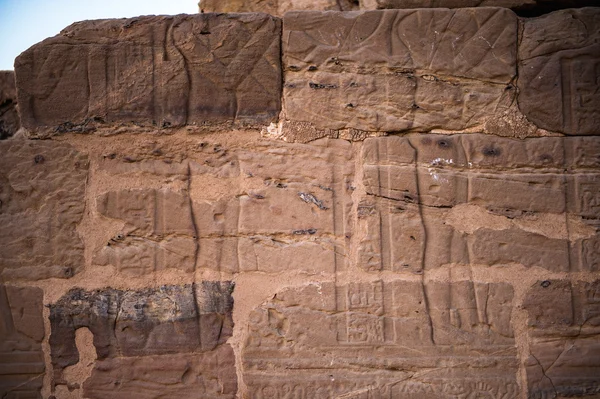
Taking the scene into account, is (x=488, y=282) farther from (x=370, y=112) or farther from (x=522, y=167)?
(x=370, y=112)

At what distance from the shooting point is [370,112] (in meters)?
2.45

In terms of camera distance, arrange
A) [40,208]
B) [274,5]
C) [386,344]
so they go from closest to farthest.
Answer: [386,344] → [40,208] → [274,5]

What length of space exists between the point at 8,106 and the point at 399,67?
1.86m

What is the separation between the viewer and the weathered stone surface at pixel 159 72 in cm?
246

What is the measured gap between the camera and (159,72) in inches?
96.7

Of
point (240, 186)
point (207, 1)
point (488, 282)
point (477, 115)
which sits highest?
point (207, 1)

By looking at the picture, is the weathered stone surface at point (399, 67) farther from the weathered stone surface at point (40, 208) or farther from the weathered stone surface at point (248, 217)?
the weathered stone surface at point (40, 208)

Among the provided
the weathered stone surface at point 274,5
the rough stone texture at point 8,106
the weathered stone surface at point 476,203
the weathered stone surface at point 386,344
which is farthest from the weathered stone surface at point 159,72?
the weathered stone surface at point 386,344

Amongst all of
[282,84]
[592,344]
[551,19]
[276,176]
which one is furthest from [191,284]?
[551,19]

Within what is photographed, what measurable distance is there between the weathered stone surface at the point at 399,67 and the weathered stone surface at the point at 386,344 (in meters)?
0.77

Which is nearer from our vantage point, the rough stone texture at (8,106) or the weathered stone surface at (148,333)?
the weathered stone surface at (148,333)

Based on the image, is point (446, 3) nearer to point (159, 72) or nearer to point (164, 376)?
point (159, 72)

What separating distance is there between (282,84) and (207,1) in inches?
36.1

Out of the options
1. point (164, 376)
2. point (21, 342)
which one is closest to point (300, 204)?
point (164, 376)
